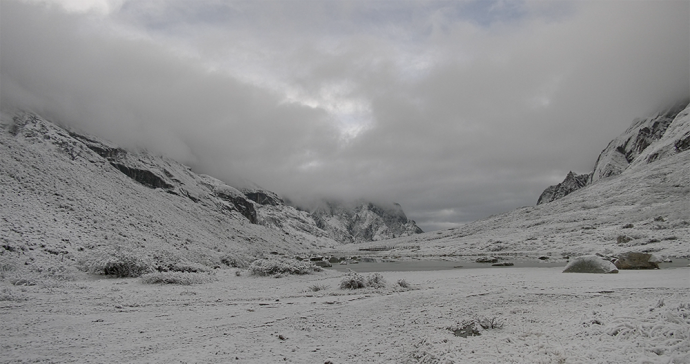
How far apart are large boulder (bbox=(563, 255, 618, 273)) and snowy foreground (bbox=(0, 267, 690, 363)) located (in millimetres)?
5399

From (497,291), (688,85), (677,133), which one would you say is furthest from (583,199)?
(497,291)

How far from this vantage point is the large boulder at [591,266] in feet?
75.0

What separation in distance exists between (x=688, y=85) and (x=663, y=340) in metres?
246

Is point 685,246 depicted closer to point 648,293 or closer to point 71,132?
point 648,293

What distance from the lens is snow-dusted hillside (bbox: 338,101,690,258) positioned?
52938mm

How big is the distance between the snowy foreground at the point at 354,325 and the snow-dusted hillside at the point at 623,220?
121ft

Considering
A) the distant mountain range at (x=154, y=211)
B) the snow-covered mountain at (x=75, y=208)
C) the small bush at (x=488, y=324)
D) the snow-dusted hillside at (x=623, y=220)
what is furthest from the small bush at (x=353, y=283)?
the snow-dusted hillside at (x=623, y=220)

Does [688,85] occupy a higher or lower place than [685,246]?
higher

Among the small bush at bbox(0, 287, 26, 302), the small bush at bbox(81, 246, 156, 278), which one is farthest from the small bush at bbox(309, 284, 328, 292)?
the small bush at bbox(0, 287, 26, 302)

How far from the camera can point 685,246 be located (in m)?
40.5

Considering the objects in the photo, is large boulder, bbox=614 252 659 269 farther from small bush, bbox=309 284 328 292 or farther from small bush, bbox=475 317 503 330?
small bush, bbox=309 284 328 292

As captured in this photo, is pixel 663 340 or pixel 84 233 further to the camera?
pixel 84 233

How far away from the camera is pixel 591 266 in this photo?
2350 centimetres

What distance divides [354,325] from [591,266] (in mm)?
19664
